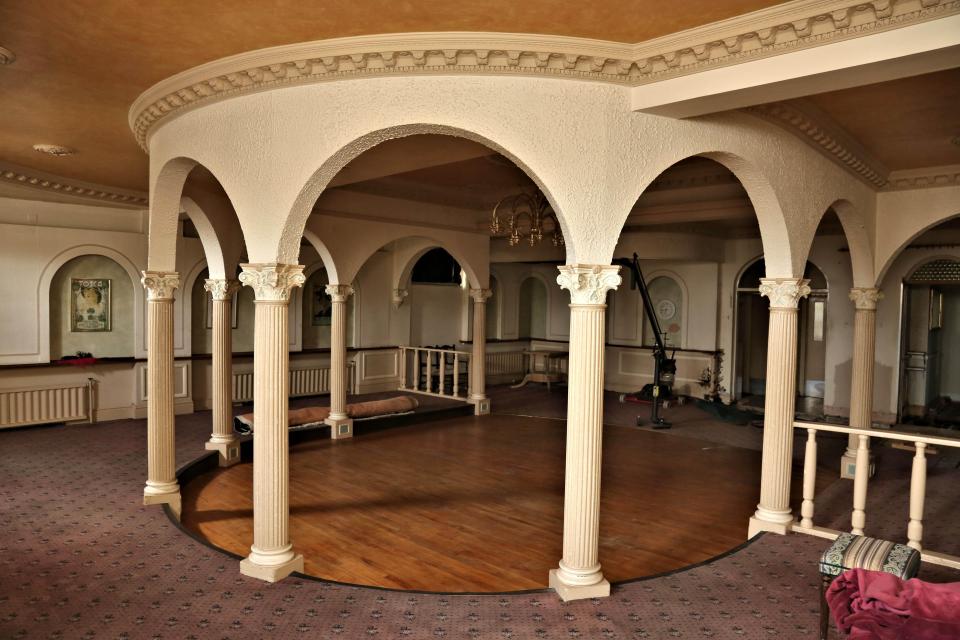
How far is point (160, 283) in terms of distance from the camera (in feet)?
19.8

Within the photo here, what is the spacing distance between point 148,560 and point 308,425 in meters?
4.82

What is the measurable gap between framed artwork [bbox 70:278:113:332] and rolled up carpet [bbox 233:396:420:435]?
8.68ft

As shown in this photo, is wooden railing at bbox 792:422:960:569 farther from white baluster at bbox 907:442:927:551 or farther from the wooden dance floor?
the wooden dance floor

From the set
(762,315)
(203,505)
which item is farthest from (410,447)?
(762,315)

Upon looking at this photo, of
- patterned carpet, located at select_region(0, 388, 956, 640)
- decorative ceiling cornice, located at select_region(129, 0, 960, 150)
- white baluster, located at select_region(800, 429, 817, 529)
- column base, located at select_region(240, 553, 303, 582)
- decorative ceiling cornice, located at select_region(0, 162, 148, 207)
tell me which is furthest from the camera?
decorative ceiling cornice, located at select_region(0, 162, 148, 207)

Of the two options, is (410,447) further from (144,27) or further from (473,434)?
(144,27)

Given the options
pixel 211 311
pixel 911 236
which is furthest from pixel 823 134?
pixel 211 311

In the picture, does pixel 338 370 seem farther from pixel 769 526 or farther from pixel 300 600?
pixel 769 526

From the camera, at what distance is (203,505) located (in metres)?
6.63

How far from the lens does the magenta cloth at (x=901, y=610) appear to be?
2506mm

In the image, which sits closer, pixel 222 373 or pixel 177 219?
pixel 177 219

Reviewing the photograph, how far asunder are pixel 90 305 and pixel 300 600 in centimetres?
793

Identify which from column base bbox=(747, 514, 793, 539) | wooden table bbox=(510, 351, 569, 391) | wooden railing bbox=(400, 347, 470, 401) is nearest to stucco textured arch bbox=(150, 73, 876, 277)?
column base bbox=(747, 514, 793, 539)

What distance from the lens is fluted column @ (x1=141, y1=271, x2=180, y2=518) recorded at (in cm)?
603
